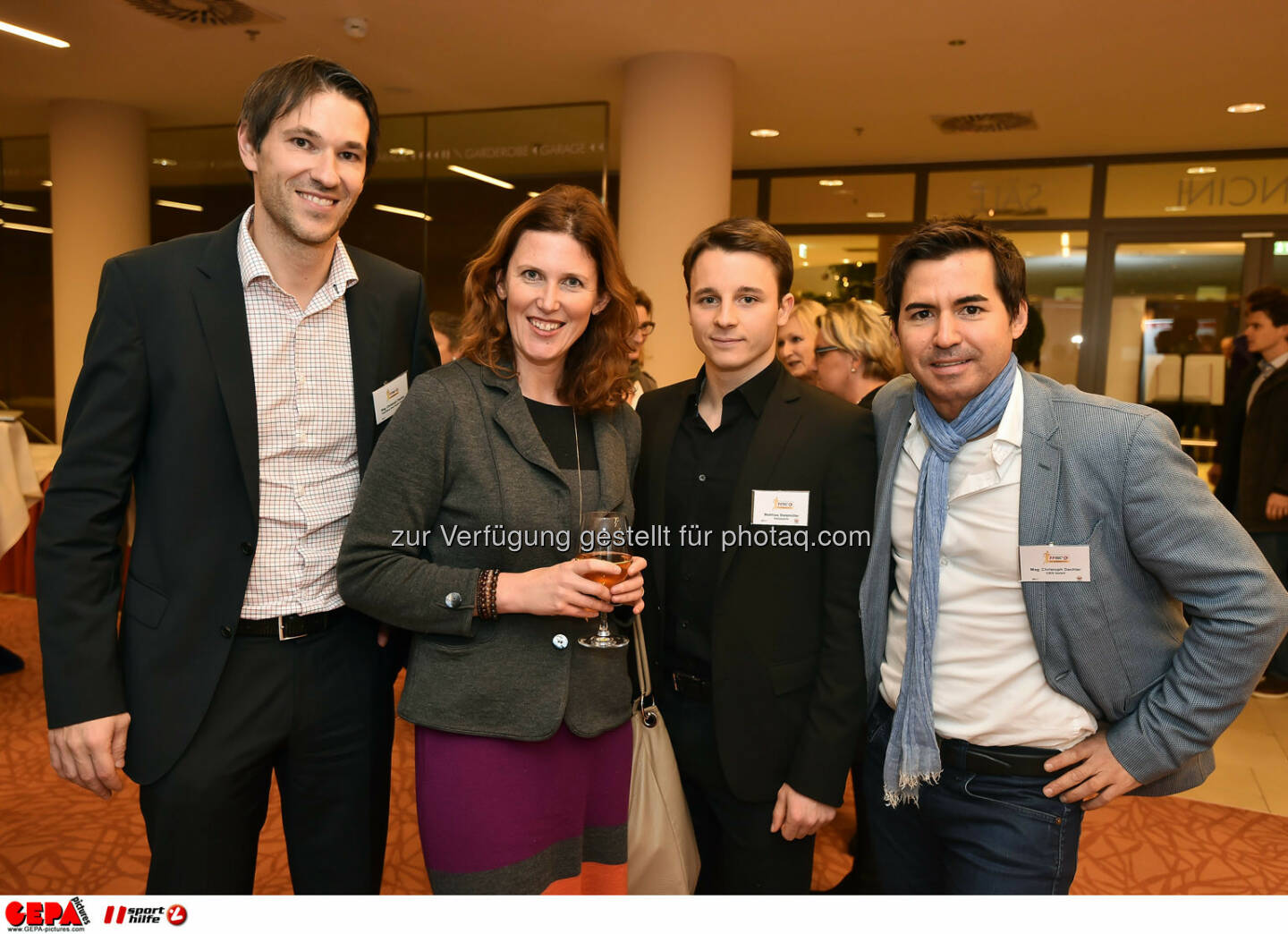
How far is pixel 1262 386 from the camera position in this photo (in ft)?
16.7

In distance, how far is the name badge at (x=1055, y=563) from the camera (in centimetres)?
160

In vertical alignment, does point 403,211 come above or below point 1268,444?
above

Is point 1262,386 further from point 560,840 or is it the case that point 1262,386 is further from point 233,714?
point 233,714

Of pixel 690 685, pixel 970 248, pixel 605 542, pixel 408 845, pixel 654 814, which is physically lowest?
pixel 408 845

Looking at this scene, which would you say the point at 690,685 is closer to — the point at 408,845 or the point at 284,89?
the point at 284,89

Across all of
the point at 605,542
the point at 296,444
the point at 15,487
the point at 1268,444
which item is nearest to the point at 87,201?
the point at 15,487

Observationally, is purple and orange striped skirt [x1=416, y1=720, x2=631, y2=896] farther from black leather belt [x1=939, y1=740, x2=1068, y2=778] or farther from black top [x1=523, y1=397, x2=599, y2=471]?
black leather belt [x1=939, y1=740, x2=1068, y2=778]

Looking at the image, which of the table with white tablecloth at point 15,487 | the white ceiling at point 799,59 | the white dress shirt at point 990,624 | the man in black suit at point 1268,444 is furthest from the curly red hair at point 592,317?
the man in black suit at point 1268,444

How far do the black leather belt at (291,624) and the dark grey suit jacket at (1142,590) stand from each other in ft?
4.24

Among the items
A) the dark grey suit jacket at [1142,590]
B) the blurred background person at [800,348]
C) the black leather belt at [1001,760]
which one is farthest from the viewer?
the blurred background person at [800,348]

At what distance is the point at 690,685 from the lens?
1.90m

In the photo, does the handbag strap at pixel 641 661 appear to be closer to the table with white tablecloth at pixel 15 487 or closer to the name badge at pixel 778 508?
the name badge at pixel 778 508

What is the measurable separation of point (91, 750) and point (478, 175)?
6.32 meters

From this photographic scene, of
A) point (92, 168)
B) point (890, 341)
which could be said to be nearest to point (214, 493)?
point (890, 341)
